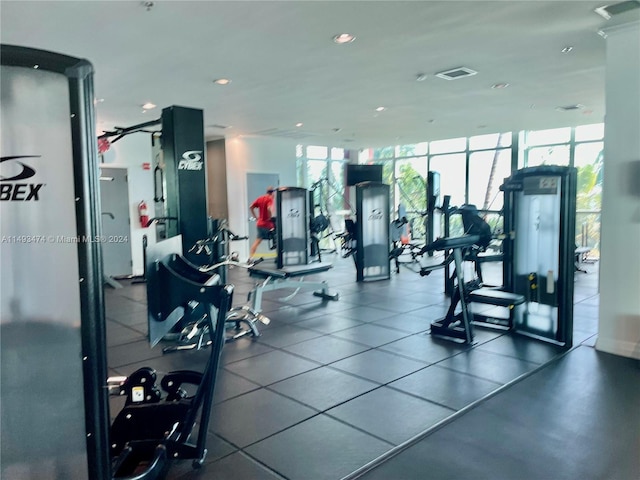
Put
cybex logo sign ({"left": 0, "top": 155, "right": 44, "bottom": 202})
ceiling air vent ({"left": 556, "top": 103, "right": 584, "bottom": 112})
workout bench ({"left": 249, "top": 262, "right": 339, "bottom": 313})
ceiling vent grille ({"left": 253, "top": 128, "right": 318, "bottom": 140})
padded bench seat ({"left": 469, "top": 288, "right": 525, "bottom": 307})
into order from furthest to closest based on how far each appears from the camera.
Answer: ceiling vent grille ({"left": 253, "top": 128, "right": 318, "bottom": 140}), ceiling air vent ({"left": 556, "top": 103, "right": 584, "bottom": 112}), workout bench ({"left": 249, "top": 262, "right": 339, "bottom": 313}), padded bench seat ({"left": 469, "top": 288, "right": 525, "bottom": 307}), cybex logo sign ({"left": 0, "top": 155, "right": 44, "bottom": 202})

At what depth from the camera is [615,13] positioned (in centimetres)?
375

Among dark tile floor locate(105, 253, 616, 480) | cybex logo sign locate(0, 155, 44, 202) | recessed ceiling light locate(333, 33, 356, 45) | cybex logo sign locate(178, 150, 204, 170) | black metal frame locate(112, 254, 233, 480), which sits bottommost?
dark tile floor locate(105, 253, 616, 480)

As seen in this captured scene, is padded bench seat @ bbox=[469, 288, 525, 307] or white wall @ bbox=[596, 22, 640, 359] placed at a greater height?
white wall @ bbox=[596, 22, 640, 359]

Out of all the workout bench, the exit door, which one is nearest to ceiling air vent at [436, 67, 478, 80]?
the workout bench

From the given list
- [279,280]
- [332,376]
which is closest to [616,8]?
[332,376]

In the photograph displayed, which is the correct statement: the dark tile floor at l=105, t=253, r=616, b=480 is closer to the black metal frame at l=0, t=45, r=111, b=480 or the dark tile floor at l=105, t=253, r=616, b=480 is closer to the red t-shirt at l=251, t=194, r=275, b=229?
the black metal frame at l=0, t=45, r=111, b=480

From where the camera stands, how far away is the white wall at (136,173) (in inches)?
328

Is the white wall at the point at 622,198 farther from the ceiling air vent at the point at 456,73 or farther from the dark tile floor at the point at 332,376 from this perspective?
the ceiling air vent at the point at 456,73

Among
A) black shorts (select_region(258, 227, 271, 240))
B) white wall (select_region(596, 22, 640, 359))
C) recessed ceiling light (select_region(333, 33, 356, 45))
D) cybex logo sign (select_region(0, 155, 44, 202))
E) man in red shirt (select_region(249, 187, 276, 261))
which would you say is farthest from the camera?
black shorts (select_region(258, 227, 271, 240))

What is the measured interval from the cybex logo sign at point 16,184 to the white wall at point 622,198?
4.20 meters

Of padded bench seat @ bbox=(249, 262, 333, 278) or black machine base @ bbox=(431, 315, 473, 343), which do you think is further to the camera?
padded bench seat @ bbox=(249, 262, 333, 278)

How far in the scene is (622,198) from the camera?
4000 mm

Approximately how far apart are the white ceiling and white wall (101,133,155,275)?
1.98 feet

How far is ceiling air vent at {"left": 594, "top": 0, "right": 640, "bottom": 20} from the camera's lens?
11.7ft
